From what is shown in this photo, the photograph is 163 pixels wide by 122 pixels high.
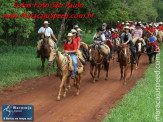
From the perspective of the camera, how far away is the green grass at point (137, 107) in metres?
8.98

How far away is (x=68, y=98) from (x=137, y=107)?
3027mm

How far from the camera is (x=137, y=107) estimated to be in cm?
1003

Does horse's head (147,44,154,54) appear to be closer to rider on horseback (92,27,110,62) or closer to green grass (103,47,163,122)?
rider on horseback (92,27,110,62)

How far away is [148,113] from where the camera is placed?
9.36 meters

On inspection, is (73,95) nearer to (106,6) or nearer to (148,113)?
(148,113)

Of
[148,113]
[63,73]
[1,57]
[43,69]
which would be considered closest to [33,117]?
[63,73]

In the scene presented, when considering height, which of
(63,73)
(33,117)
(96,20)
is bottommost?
(33,117)

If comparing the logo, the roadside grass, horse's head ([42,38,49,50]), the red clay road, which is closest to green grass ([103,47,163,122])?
the red clay road

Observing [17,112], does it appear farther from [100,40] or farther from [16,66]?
[16,66]

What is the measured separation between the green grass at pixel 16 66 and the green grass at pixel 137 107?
19.8 ft

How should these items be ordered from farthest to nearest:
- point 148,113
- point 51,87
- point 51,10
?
point 51,10 → point 51,87 → point 148,113

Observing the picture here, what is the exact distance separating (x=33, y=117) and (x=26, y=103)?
1592 millimetres

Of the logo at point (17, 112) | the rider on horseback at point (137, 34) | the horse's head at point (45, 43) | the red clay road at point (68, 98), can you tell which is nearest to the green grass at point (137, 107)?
the red clay road at point (68, 98)

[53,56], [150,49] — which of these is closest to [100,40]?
[53,56]
